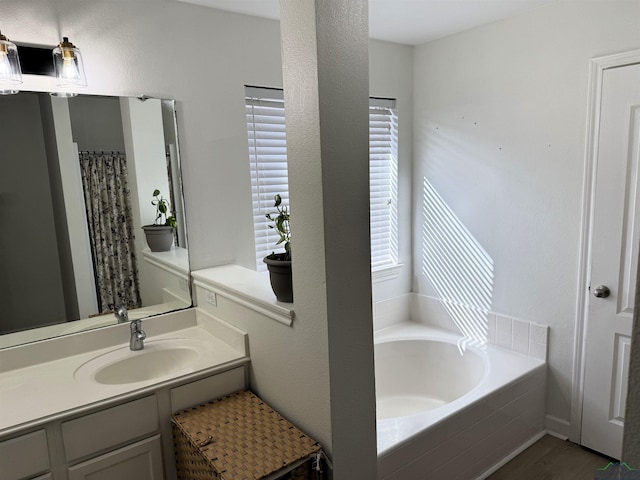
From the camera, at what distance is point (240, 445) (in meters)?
1.63

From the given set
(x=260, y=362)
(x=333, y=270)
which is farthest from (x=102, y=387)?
(x=333, y=270)

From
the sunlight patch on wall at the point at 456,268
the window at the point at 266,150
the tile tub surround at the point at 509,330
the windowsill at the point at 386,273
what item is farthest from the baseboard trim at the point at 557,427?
the window at the point at 266,150

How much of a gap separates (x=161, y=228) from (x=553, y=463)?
2.46 metres

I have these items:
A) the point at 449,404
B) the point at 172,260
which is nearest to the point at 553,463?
the point at 449,404

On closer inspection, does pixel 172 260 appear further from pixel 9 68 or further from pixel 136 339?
pixel 9 68

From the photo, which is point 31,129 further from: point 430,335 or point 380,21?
point 430,335

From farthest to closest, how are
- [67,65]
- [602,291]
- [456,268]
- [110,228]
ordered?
[456,268] → [602,291] → [110,228] → [67,65]

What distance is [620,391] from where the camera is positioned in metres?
2.40

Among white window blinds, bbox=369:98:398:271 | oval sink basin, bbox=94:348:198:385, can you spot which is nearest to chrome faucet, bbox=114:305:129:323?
oval sink basin, bbox=94:348:198:385

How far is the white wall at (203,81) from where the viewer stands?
72.9 inches

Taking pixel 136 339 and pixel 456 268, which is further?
pixel 456 268

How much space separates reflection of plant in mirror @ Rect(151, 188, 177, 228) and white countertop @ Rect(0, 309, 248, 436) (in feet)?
1.59

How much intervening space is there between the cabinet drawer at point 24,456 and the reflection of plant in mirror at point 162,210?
1084 millimetres

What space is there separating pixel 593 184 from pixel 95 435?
2591mm
